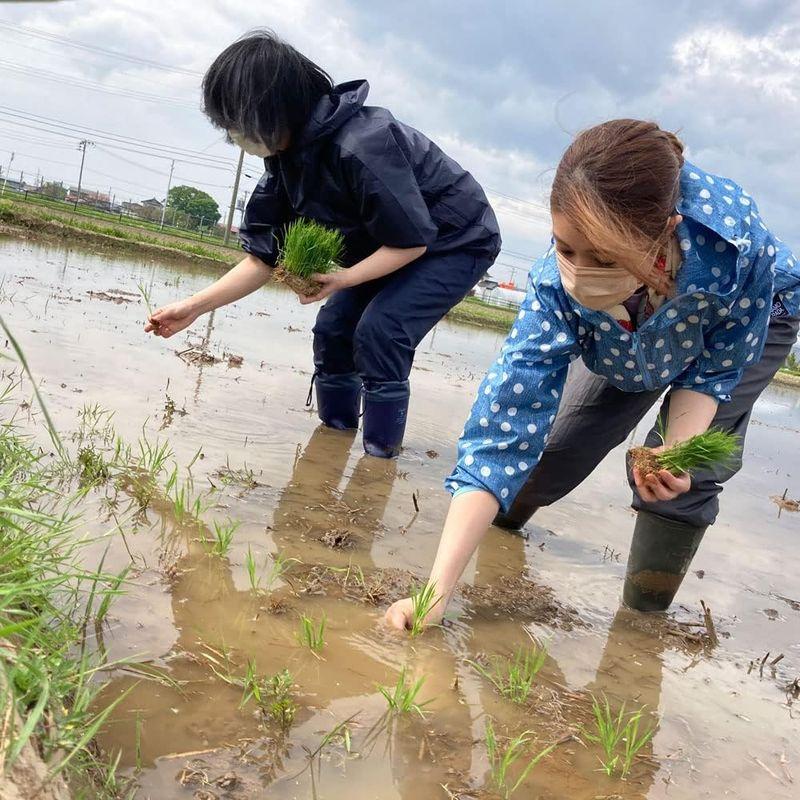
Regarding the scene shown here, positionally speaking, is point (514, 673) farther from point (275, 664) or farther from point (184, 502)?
point (184, 502)

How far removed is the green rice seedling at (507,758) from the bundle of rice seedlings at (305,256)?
220cm

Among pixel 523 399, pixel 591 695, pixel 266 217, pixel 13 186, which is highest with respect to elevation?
pixel 13 186

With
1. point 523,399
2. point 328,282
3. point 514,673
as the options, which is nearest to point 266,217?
point 328,282

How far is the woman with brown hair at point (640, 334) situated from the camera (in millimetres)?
1955

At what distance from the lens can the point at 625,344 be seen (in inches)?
94.7

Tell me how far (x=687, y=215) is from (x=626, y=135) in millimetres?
296

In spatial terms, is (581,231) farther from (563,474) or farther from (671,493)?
(563,474)

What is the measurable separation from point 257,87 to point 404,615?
2.03 metres

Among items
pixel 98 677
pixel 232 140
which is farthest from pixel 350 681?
pixel 232 140

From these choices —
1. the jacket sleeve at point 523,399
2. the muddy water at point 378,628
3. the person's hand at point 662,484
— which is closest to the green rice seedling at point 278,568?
the muddy water at point 378,628

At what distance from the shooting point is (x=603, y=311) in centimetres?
227

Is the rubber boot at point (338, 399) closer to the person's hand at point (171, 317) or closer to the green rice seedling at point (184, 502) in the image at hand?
the person's hand at point (171, 317)

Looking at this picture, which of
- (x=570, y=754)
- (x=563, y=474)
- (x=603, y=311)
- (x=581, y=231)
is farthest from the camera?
(x=563, y=474)

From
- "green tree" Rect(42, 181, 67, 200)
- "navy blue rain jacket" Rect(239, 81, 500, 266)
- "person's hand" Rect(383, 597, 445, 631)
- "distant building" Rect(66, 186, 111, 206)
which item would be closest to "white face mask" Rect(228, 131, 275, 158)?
"navy blue rain jacket" Rect(239, 81, 500, 266)
